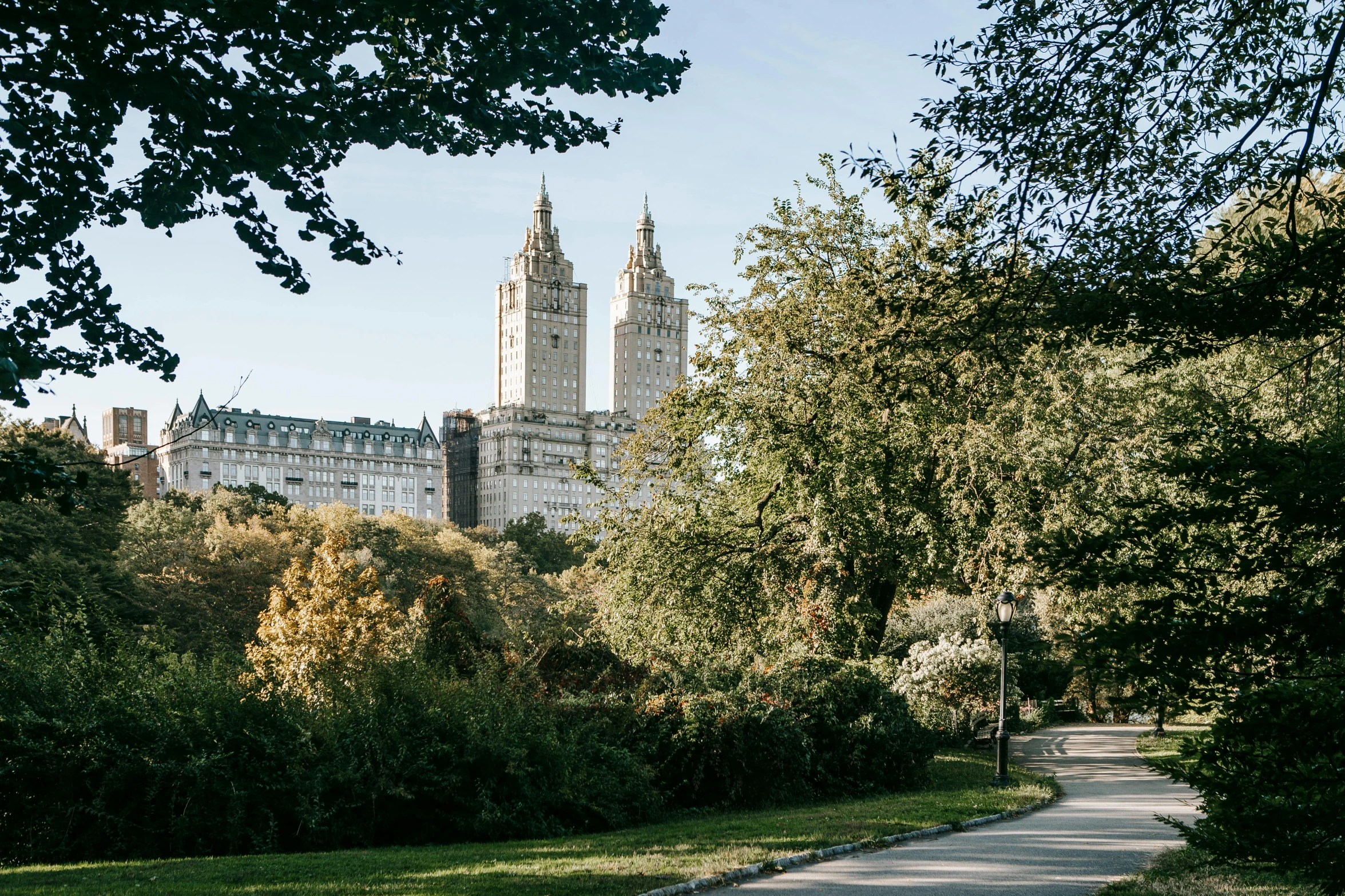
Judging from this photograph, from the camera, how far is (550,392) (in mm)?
192125

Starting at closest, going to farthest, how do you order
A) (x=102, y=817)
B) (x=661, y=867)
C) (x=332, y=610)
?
(x=661, y=867), (x=102, y=817), (x=332, y=610)

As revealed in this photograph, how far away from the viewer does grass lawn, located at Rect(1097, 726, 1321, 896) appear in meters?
8.55

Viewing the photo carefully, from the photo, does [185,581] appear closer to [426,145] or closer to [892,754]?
[892,754]

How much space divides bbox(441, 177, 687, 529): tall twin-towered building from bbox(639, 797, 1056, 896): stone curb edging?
165 metres

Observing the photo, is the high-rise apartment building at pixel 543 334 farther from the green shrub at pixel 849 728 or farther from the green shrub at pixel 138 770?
the green shrub at pixel 138 770

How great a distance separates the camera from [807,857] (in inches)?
416

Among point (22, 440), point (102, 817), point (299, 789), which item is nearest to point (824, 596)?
point (299, 789)

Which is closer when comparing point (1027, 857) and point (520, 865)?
point (520, 865)

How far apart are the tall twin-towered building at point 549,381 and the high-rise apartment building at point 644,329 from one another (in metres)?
0.18

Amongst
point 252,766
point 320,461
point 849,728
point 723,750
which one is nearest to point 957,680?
point 849,728

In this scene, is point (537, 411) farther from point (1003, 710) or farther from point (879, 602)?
point (1003, 710)

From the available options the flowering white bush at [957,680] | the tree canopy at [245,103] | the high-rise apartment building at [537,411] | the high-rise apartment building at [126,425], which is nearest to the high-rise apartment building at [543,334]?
the high-rise apartment building at [537,411]

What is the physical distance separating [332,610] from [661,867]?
14460mm

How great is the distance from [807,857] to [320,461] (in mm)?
166233
